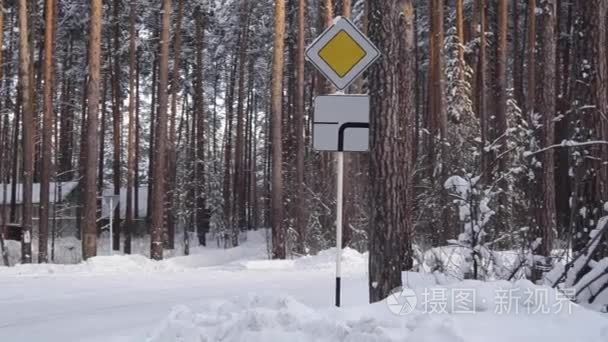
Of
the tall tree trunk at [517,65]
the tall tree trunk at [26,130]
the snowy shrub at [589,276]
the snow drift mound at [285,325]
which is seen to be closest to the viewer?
the snow drift mound at [285,325]

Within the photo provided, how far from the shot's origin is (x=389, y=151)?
6422mm

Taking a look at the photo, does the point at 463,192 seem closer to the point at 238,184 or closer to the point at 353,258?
the point at 353,258

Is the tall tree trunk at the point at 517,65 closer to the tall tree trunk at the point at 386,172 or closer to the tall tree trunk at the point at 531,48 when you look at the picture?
the tall tree trunk at the point at 531,48

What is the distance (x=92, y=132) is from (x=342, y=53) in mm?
12725

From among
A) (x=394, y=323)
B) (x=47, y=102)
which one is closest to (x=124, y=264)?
(x=47, y=102)

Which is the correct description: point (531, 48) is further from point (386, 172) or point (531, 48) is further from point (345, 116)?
point (345, 116)

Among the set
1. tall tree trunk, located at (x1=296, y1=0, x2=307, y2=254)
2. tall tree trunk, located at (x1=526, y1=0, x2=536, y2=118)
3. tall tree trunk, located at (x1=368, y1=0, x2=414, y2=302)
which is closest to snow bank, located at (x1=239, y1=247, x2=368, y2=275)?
tall tree trunk, located at (x1=296, y1=0, x2=307, y2=254)

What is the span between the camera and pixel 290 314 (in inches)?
198

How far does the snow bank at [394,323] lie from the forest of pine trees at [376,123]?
1.36m

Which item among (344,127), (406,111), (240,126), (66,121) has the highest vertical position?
(66,121)

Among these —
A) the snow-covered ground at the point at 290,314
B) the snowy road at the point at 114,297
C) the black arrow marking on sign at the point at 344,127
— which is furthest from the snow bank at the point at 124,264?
the black arrow marking on sign at the point at 344,127

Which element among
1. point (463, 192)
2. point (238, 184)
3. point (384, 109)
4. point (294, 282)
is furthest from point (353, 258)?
point (238, 184)

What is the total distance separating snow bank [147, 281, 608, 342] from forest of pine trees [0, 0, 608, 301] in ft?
4.47

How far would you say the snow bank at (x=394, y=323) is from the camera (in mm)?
4230
